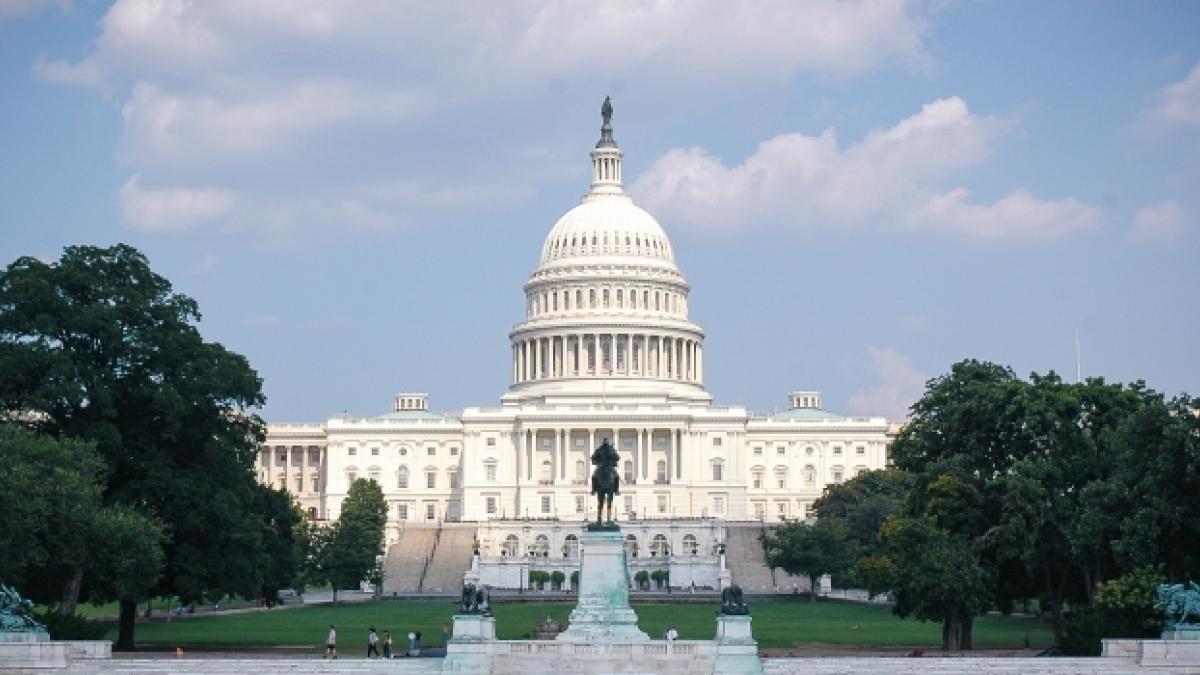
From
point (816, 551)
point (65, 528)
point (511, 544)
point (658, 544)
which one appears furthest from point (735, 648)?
point (511, 544)

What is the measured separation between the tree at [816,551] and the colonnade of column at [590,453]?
4127 centimetres

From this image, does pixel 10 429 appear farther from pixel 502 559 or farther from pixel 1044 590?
pixel 502 559

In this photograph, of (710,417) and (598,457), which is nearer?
(598,457)

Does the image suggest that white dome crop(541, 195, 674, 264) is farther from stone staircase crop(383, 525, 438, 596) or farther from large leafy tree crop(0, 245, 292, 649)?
large leafy tree crop(0, 245, 292, 649)

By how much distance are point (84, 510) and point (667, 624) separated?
3042cm

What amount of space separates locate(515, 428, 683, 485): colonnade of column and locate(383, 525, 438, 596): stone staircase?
38.6ft

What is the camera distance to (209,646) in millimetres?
66750

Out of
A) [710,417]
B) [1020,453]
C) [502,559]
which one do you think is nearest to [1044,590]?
[1020,453]

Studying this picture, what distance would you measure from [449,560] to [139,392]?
75.4 m

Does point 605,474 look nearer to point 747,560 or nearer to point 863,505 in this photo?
point 863,505

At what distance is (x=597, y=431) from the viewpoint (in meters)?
161

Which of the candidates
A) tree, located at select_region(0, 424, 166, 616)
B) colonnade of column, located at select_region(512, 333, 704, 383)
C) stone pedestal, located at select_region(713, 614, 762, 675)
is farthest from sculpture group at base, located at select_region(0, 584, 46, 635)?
colonnade of column, located at select_region(512, 333, 704, 383)

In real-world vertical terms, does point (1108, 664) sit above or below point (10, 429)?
below

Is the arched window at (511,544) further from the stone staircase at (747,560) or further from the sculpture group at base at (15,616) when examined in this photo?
the sculpture group at base at (15,616)
